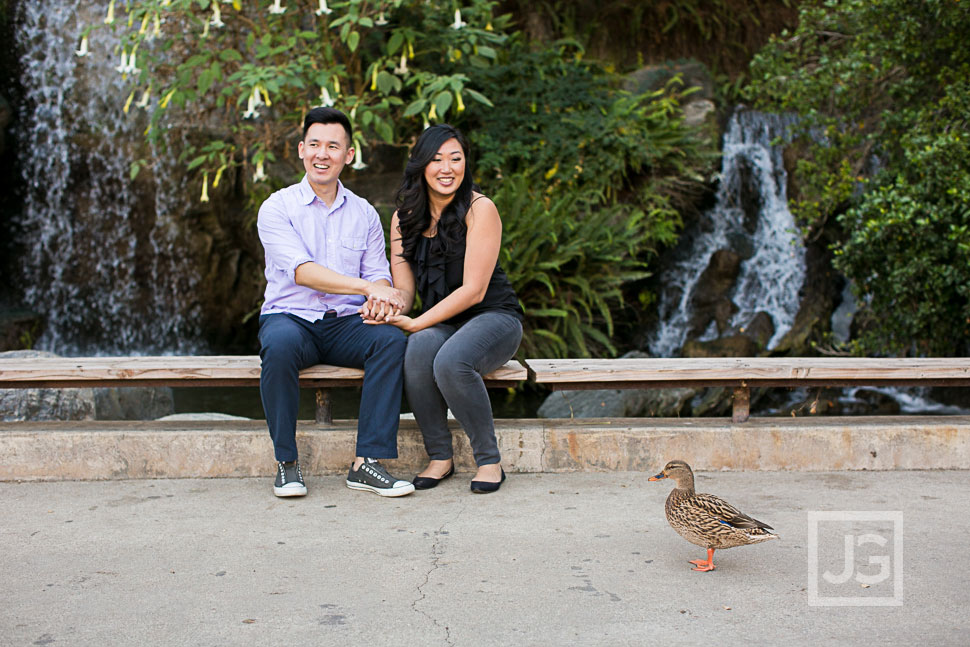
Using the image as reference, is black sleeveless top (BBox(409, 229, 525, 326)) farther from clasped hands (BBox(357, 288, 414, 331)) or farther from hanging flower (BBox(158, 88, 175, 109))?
hanging flower (BBox(158, 88, 175, 109))

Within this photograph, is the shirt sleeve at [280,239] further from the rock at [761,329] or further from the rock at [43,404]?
the rock at [761,329]

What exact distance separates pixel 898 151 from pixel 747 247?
9.45 feet

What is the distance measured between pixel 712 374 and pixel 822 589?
1.64 meters

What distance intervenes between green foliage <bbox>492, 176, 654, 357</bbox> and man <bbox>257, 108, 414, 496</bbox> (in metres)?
4.16

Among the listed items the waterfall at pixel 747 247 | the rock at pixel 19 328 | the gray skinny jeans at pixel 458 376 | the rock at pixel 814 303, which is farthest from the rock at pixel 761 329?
the rock at pixel 19 328

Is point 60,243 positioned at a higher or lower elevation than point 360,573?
higher

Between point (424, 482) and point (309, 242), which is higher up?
point (309, 242)

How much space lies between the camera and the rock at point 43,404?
6.27 m

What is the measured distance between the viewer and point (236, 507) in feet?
13.6

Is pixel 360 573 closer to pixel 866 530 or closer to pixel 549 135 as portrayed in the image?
pixel 866 530

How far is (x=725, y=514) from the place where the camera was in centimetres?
324

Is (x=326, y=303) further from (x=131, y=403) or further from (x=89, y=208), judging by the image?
(x=89, y=208)

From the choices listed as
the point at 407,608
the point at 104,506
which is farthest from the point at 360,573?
the point at 104,506

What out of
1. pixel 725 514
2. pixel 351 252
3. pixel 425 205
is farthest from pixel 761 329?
pixel 725 514
